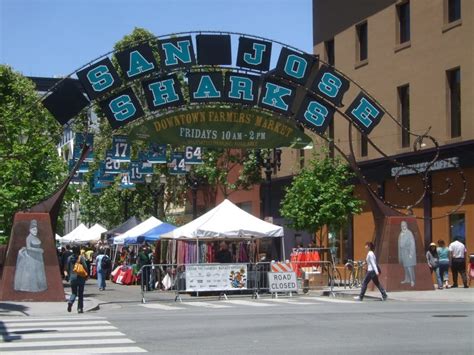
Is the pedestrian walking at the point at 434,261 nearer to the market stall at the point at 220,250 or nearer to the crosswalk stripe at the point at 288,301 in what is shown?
the market stall at the point at 220,250

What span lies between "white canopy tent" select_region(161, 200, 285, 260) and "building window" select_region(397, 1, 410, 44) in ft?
34.6

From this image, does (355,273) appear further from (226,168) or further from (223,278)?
(226,168)

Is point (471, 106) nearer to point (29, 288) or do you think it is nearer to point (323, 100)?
point (323, 100)

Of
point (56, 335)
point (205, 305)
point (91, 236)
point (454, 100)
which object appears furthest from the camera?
point (91, 236)

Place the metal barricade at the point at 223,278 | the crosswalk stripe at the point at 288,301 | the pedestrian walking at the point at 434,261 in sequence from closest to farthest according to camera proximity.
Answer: the crosswalk stripe at the point at 288,301 → the metal barricade at the point at 223,278 → the pedestrian walking at the point at 434,261

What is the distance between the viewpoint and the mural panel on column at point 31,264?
24.0 metres

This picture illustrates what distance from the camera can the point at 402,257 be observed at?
87.3 ft

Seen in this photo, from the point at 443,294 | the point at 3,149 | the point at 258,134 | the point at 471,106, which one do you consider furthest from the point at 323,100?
the point at 3,149

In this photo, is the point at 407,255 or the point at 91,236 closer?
the point at 407,255

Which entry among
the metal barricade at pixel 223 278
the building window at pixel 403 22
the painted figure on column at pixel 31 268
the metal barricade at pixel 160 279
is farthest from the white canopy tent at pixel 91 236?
the painted figure on column at pixel 31 268

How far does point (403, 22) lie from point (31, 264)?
60.9 ft

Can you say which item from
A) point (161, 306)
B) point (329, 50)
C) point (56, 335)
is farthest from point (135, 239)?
point (56, 335)

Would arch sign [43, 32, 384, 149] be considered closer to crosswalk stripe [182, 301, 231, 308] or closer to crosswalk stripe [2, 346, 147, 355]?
crosswalk stripe [182, 301, 231, 308]

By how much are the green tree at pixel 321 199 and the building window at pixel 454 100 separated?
527 centimetres
